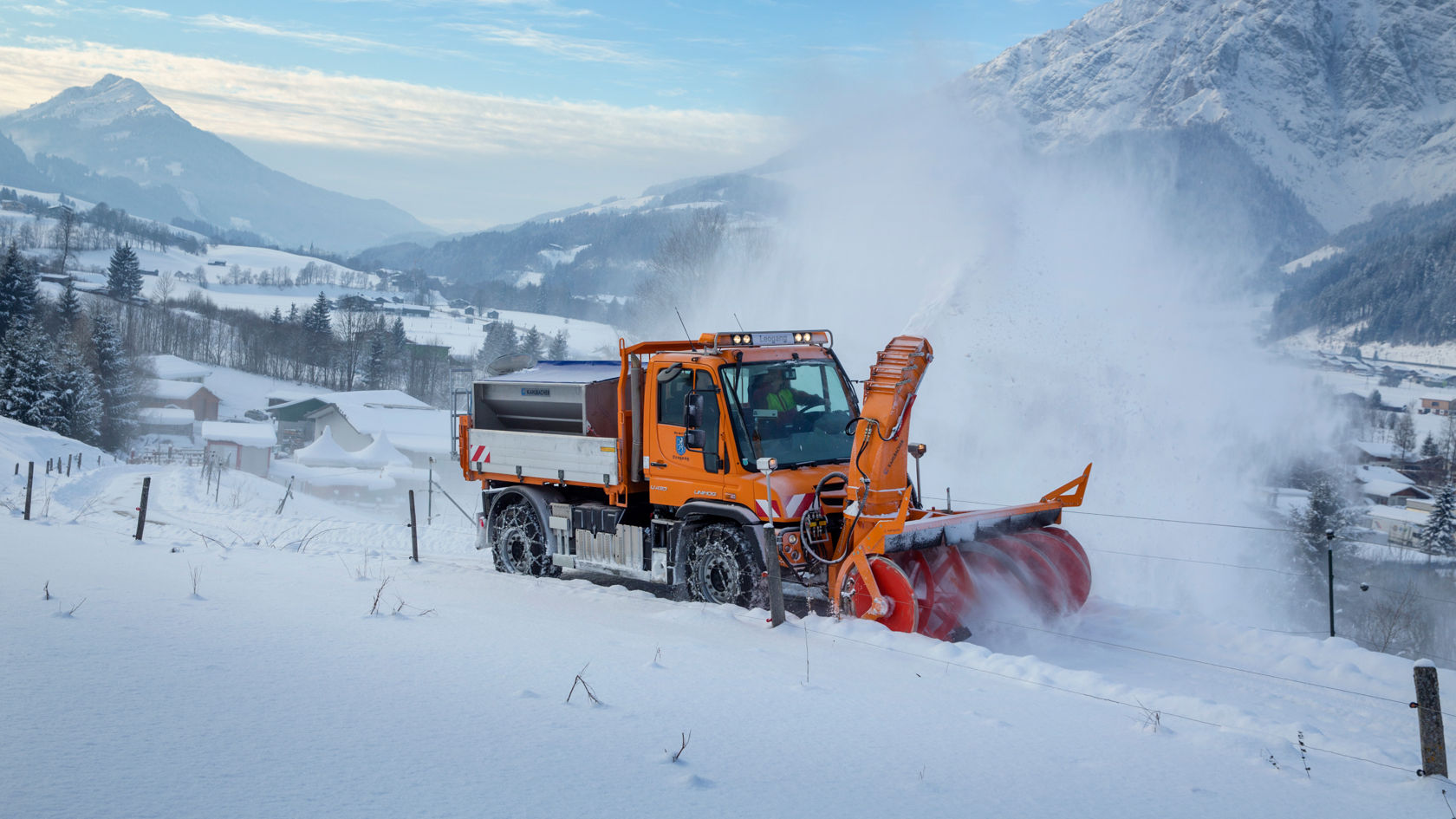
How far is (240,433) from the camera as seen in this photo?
213ft

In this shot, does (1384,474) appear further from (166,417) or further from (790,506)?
(166,417)

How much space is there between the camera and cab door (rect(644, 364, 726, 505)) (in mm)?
9664

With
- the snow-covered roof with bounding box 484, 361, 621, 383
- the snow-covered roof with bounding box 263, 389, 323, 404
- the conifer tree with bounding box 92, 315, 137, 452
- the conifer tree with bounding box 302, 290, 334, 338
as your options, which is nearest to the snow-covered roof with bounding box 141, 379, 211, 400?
the snow-covered roof with bounding box 263, 389, 323, 404

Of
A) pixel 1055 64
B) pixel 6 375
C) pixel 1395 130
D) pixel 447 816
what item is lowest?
pixel 447 816

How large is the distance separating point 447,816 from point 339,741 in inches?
41.0

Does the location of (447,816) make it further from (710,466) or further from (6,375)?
(6,375)

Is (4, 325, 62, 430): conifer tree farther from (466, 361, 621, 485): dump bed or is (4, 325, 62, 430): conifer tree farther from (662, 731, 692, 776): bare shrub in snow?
(662, 731, 692, 776): bare shrub in snow

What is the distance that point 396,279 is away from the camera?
183500 millimetres

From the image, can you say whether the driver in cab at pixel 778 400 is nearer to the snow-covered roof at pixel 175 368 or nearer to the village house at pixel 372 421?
the village house at pixel 372 421

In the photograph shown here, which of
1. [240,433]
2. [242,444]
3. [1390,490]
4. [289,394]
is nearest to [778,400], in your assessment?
[1390,490]

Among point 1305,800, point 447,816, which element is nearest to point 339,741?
point 447,816

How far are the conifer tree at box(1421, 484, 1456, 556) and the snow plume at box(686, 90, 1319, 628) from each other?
9802 mm

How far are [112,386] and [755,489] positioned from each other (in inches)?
2448

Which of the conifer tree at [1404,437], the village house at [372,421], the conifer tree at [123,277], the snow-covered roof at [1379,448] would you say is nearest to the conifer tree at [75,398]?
the village house at [372,421]
